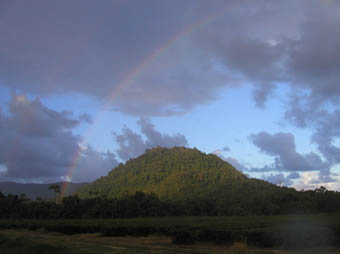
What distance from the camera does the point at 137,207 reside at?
90.5 m

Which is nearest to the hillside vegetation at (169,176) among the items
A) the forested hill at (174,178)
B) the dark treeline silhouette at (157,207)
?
→ the forested hill at (174,178)

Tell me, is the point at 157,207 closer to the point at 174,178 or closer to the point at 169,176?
the point at 174,178

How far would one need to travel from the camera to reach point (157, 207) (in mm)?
91688

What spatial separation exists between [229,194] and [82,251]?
3514 inches

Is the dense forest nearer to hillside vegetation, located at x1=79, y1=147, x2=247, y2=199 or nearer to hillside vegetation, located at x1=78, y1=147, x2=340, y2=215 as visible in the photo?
hillside vegetation, located at x1=78, y1=147, x2=340, y2=215

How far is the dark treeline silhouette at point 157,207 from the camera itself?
8594 centimetres

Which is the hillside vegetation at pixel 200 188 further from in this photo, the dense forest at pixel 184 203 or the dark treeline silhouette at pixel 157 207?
the dark treeline silhouette at pixel 157 207

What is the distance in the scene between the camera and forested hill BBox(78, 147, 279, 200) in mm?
121863

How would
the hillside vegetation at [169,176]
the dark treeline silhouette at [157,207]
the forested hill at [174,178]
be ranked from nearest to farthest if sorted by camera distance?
1. the dark treeline silhouette at [157,207]
2. the forested hill at [174,178]
3. the hillside vegetation at [169,176]

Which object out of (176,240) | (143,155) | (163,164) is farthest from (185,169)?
(176,240)

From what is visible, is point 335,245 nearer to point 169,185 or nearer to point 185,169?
point 169,185

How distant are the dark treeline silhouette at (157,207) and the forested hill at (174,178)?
39.3 feet

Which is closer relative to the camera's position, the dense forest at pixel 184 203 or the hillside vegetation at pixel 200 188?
the dense forest at pixel 184 203

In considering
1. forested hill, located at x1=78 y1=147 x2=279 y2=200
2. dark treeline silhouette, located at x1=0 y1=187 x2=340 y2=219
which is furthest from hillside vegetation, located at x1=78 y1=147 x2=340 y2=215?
dark treeline silhouette, located at x1=0 y1=187 x2=340 y2=219
